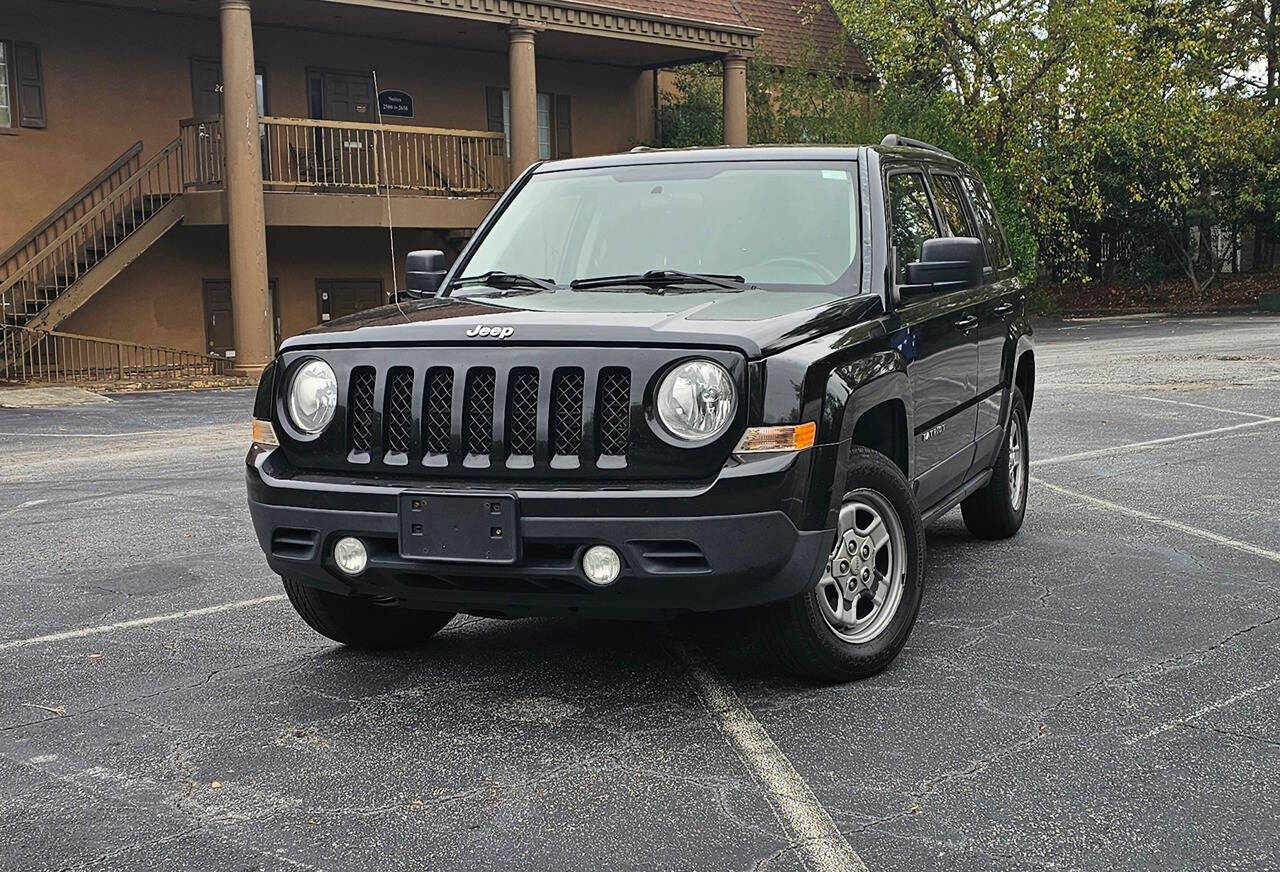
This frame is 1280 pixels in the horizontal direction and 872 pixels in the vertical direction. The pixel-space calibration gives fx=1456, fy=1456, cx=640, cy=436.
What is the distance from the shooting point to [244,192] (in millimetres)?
19484

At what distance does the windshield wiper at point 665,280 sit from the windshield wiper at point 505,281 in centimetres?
22

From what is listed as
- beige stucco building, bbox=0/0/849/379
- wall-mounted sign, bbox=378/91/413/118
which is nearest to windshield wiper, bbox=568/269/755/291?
beige stucco building, bbox=0/0/849/379

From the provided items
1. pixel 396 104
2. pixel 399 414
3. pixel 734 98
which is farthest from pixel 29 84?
pixel 399 414

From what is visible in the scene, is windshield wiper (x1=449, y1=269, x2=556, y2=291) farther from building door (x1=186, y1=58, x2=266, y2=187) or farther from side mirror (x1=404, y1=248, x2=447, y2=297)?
building door (x1=186, y1=58, x2=266, y2=187)

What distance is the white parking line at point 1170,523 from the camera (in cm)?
698

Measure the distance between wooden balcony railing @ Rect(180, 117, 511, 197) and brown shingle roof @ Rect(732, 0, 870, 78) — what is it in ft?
25.0

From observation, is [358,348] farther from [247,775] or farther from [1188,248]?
[1188,248]

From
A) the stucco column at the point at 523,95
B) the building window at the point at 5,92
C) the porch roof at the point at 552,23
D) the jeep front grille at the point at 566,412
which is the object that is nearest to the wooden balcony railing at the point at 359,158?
the stucco column at the point at 523,95

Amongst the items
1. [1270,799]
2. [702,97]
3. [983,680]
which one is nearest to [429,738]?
[983,680]

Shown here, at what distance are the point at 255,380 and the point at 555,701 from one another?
50.9ft

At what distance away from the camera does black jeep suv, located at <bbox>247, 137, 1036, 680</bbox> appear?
4.29 m

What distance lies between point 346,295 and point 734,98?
7437mm

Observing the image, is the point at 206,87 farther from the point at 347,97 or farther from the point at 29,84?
the point at 29,84

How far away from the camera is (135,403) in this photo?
55.0ft
